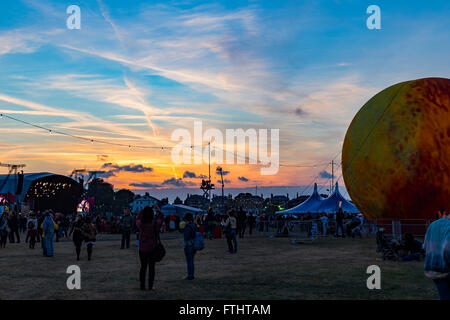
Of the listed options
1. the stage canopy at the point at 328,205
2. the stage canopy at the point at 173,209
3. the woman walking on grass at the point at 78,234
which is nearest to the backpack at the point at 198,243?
the woman walking on grass at the point at 78,234

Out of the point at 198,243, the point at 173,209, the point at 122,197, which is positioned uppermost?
the point at 122,197

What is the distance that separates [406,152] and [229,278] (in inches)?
397

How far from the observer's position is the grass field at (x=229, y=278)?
9.52 meters

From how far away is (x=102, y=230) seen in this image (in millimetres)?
40750

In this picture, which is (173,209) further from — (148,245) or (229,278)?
(148,245)

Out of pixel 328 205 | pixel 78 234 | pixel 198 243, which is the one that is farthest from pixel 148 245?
pixel 328 205

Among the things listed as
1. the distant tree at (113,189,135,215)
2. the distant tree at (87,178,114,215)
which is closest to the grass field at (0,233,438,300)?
the distant tree at (87,178,114,215)

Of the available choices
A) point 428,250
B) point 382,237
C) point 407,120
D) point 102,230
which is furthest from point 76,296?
point 102,230

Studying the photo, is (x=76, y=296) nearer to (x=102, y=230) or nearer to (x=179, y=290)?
(x=179, y=290)

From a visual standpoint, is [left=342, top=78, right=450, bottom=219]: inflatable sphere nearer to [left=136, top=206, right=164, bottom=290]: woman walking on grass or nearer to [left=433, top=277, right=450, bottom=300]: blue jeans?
[left=136, top=206, right=164, bottom=290]: woman walking on grass

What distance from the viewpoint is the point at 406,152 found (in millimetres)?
18328

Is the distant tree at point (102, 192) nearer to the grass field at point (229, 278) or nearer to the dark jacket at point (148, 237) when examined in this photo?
the grass field at point (229, 278)

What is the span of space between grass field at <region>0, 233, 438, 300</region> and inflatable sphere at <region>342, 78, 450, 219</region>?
293 centimetres

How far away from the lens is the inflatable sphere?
59.4 feet
